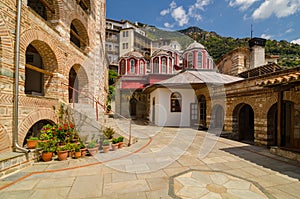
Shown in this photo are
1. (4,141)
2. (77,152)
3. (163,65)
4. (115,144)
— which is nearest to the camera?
(4,141)

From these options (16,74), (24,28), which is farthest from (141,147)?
(24,28)

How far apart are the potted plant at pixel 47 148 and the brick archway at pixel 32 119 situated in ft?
1.74

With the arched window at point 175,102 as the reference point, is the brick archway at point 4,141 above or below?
below

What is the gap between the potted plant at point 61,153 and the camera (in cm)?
466

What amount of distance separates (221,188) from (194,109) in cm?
955

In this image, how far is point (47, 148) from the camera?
465 cm

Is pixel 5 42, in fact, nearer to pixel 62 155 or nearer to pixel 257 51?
pixel 62 155

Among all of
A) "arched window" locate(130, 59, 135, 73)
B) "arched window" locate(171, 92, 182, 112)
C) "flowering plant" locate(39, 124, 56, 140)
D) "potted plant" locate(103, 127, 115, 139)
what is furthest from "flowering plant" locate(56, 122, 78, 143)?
"arched window" locate(130, 59, 135, 73)

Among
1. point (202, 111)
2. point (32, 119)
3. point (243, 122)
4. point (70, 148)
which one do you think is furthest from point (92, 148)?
point (202, 111)

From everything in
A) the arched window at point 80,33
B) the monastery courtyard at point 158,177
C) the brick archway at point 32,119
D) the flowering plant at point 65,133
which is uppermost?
the arched window at point 80,33

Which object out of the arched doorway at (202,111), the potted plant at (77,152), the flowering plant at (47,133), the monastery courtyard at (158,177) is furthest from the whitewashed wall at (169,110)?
the flowering plant at (47,133)

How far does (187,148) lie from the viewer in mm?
6160

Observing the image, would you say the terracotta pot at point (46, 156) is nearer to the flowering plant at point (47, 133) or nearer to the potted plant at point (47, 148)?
the potted plant at point (47, 148)

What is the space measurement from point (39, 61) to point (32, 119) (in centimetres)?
471
